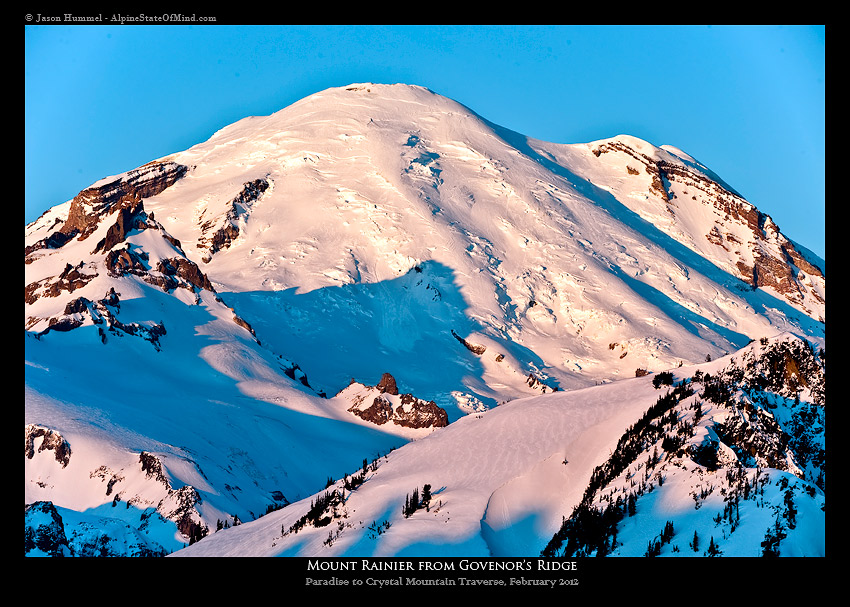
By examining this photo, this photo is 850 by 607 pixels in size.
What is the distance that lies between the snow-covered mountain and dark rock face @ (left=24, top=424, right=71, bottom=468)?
6.5 inches

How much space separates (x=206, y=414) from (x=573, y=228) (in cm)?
7996

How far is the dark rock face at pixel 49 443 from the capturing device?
5484 cm

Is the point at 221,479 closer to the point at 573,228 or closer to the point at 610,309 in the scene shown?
the point at 610,309

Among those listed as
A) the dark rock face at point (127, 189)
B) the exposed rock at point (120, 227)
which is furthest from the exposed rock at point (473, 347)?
the dark rock face at point (127, 189)

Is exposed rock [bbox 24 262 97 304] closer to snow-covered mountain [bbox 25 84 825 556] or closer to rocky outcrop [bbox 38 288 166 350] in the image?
snow-covered mountain [bbox 25 84 825 556]

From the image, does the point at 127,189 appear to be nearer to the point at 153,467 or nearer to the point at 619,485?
the point at 153,467

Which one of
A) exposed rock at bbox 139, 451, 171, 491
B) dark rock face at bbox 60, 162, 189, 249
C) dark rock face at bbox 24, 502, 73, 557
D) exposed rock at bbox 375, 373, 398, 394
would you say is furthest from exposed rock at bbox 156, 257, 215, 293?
dark rock face at bbox 24, 502, 73, 557

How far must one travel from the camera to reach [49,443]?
A: 2178 inches

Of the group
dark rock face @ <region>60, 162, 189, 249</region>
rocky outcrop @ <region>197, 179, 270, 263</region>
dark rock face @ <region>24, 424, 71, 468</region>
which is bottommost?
Answer: dark rock face @ <region>24, 424, 71, 468</region>

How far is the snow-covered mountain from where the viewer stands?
2434 centimetres

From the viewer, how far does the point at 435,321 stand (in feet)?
372

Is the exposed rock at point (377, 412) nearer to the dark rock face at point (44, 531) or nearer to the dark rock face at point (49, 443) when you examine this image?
the dark rock face at point (49, 443)

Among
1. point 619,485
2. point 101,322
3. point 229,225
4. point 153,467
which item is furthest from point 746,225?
point 619,485
